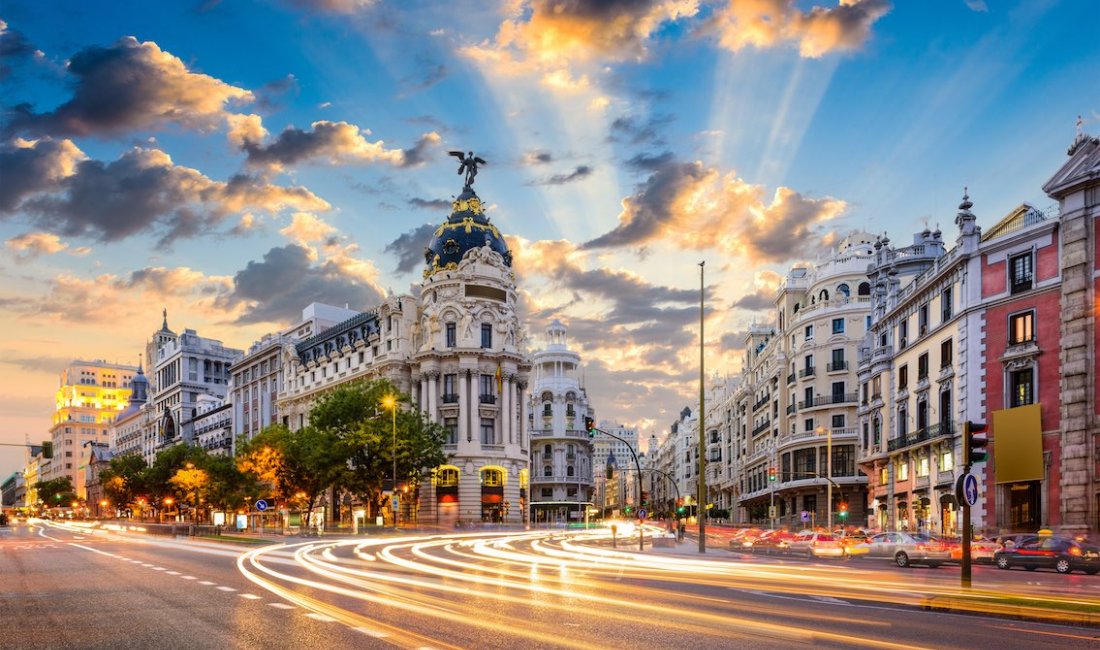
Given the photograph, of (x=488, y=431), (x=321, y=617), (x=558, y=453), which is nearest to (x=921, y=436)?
(x=321, y=617)

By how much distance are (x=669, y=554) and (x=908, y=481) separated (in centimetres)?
2345

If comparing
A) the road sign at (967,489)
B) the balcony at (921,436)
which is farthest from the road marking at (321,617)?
the balcony at (921,436)

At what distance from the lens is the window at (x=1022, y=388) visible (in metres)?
48.7

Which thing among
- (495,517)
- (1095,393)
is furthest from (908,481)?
(495,517)

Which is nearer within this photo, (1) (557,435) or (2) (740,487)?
(2) (740,487)

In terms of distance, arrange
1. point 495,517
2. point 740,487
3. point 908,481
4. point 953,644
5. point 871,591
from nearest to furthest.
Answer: point 953,644 → point 871,591 → point 908,481 → point 495,517 → point 740,487

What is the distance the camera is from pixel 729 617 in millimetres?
17250

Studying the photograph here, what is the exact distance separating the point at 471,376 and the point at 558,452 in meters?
74.9

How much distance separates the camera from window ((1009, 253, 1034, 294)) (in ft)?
161

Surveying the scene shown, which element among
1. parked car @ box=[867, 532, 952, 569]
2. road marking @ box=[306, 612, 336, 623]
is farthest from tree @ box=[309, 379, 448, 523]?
road marking @ box=[306, 612, 336, 623]

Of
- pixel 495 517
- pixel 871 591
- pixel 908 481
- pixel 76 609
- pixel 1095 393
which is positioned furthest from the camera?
pixel 495 517

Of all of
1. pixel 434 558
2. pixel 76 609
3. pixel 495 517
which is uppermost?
pixel 76 609

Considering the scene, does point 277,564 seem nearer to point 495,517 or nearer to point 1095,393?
point 1095,393

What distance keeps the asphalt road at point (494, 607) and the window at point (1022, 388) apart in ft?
59.1
